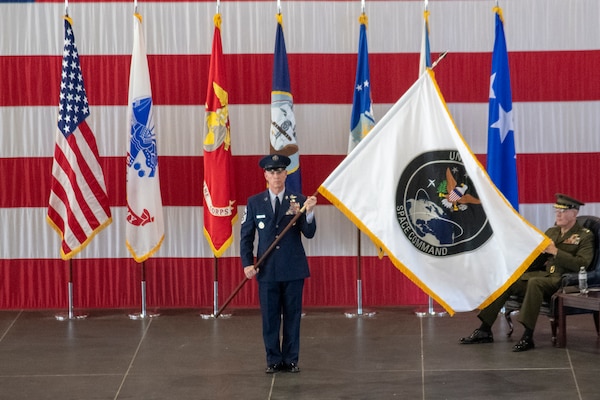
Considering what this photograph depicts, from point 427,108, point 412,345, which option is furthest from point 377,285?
point 427,108

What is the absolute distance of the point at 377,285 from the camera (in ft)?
28.9

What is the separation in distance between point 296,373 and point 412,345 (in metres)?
0.98

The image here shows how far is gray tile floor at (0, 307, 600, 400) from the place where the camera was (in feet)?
22.3

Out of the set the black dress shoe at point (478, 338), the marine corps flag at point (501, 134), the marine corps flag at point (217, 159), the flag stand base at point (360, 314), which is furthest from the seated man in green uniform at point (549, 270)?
the marine corps flag at point (217, 159)

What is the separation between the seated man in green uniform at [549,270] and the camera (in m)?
7.50

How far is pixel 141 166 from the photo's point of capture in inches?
330

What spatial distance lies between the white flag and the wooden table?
2852mm

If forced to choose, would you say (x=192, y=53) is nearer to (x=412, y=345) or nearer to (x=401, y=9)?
(x=401, y=9)

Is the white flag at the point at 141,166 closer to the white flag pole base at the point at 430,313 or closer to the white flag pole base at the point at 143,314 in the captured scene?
the white flag pole base at the point at 143,314

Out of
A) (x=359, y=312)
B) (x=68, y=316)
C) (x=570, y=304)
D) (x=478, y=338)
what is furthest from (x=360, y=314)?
(x=68, y=316)

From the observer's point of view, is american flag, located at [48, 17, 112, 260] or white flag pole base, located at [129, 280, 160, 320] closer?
american flag, located at [48, 17, 112, 260]

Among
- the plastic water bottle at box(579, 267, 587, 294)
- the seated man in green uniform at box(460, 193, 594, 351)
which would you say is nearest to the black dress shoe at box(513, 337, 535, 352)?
the seated man in green uniform at box(460, 193, 594, 351)

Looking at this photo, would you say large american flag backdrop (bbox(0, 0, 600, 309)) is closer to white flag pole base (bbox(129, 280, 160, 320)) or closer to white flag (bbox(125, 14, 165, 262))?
white flag pole base (bbox(129, 280, 160, 320))

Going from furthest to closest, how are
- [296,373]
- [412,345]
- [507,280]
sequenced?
[412,345] → [296,373] → [507,280]
